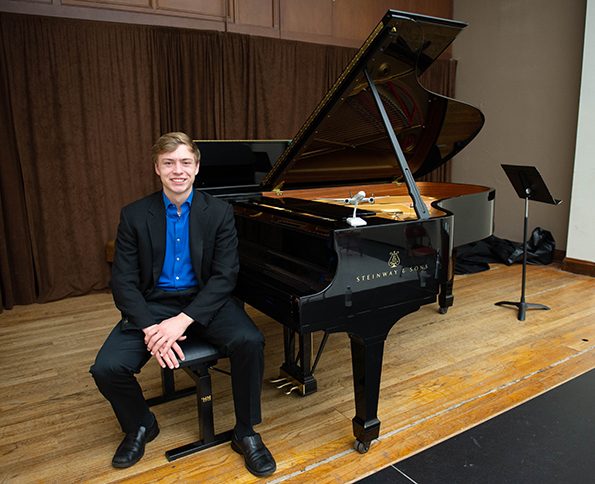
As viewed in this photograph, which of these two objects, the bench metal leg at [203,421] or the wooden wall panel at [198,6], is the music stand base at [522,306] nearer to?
the bench metal leg at [203,421]

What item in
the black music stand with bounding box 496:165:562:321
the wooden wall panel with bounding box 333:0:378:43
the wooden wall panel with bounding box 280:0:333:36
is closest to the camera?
the black music stand with bounding box 496:165:562:321

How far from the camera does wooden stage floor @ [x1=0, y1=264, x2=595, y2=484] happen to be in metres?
1.88

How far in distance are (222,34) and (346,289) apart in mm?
3583

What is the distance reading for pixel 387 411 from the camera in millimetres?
2264

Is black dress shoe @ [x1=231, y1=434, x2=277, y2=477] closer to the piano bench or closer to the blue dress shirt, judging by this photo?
the piano bench

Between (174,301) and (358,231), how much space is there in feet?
2.83

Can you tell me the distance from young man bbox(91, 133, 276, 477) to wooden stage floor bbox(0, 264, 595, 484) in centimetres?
15

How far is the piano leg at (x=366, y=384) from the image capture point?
5.99ft

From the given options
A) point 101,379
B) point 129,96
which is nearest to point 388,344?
point 101,379

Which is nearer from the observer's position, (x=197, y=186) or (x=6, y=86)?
(x=197, y=186)

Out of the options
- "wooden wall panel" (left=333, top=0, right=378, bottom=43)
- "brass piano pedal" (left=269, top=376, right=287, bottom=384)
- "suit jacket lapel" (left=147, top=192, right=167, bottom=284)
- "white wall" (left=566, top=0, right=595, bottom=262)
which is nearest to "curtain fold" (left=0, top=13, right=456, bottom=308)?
"wooden wall panel" (left=333, top=0, right=378, bottom=43)

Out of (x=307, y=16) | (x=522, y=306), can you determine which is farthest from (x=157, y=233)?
(x=307, y=16)

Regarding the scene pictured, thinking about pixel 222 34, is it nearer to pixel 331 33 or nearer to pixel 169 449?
pixel 331 33

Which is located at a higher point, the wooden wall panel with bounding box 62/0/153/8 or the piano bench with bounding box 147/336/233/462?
the wooden wall panel with bounding box 62/0/153/8
